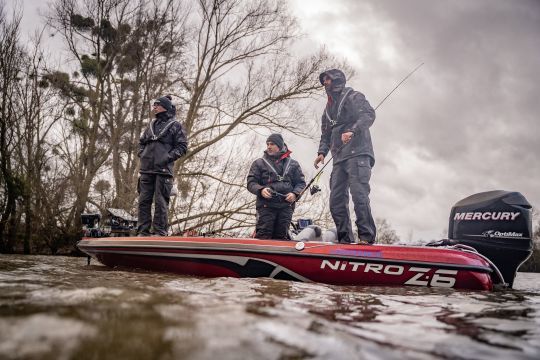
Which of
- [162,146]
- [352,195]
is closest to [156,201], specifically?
[162,146]

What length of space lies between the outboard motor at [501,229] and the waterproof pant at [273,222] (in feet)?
6.40

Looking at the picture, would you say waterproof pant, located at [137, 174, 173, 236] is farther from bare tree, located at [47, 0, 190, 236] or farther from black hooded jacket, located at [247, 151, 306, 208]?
bare tree, located at [47, 0, 190, 236]

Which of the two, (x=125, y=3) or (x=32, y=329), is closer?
(x=32, y=329)

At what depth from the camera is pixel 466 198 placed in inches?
131

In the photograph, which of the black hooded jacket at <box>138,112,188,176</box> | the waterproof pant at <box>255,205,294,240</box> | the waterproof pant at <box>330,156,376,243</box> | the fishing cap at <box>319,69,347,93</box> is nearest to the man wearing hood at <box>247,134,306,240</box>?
the waterproof pant at <box>255,205,294,240</box>

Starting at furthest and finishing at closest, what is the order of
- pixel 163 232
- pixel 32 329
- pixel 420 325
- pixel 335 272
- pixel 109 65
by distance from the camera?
pixel 109 65 < pixel 163 232 < pixel 335 272 < pixel 420 325 < pixel 32 329

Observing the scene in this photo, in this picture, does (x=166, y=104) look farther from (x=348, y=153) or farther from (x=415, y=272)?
(x=415, y=272)

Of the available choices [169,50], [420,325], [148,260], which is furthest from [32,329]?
[169,50]

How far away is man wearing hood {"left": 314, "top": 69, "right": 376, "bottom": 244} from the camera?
362cm

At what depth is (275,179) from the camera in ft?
14.0

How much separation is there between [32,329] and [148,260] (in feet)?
10.1

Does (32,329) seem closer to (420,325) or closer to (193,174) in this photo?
(420,325)

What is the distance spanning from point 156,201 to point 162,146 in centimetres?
73

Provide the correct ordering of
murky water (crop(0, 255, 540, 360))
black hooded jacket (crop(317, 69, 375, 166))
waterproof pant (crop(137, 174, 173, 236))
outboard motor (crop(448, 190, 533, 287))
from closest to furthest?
murky water (crop(0, 255, 540, 360)) < outboard motor (crop(448, 190, 533, 287)) < black hooded jacket (crop(317, 69, 375, 166)) < waterproof pant (crop(137, 174, 173, 236))
